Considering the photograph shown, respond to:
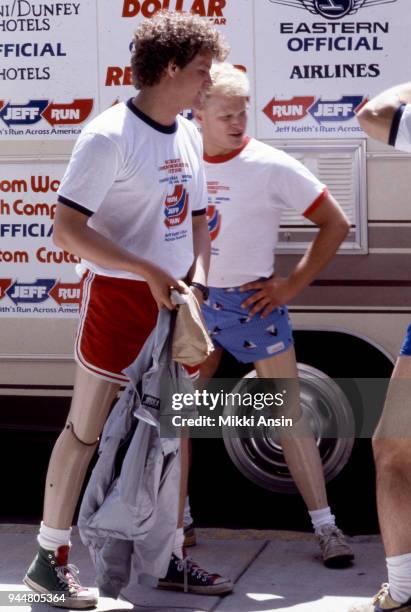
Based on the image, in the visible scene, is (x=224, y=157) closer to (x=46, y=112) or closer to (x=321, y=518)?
(x=46, y=112)

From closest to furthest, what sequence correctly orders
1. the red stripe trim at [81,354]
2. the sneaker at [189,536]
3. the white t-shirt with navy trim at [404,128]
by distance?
the white t-shirt with navy trim at [404,128]
the red stripe trim at [81,354]
the sneaker at [189,536]

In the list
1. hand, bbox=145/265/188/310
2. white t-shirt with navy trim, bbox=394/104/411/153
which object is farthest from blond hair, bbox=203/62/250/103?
white t-shirt with navy trim, bbox=394/104/411/153

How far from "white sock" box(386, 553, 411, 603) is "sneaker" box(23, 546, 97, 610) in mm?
1054

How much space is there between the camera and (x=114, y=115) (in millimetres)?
4004

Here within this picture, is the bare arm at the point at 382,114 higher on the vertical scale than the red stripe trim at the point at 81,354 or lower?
higher

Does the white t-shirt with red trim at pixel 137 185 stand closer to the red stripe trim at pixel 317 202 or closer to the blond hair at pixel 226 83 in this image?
the blond hair at pixel 226 83

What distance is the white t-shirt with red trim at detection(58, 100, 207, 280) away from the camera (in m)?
3.90

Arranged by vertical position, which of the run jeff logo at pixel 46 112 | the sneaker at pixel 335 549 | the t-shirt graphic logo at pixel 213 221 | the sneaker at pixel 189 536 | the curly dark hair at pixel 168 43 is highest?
the curly dark hair at pixel 168 43

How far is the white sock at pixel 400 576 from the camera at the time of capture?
3.81 meters

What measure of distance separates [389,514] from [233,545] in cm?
126

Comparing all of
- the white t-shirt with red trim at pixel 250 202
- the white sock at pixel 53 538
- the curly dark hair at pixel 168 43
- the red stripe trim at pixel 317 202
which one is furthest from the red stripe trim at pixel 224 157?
the white sock at pixel 53 538

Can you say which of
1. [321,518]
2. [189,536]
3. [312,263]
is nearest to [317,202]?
[312,263]

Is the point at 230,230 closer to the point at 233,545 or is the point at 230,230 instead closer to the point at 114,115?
the point at 114,115

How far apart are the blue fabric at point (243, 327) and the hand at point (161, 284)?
752 millimetres
